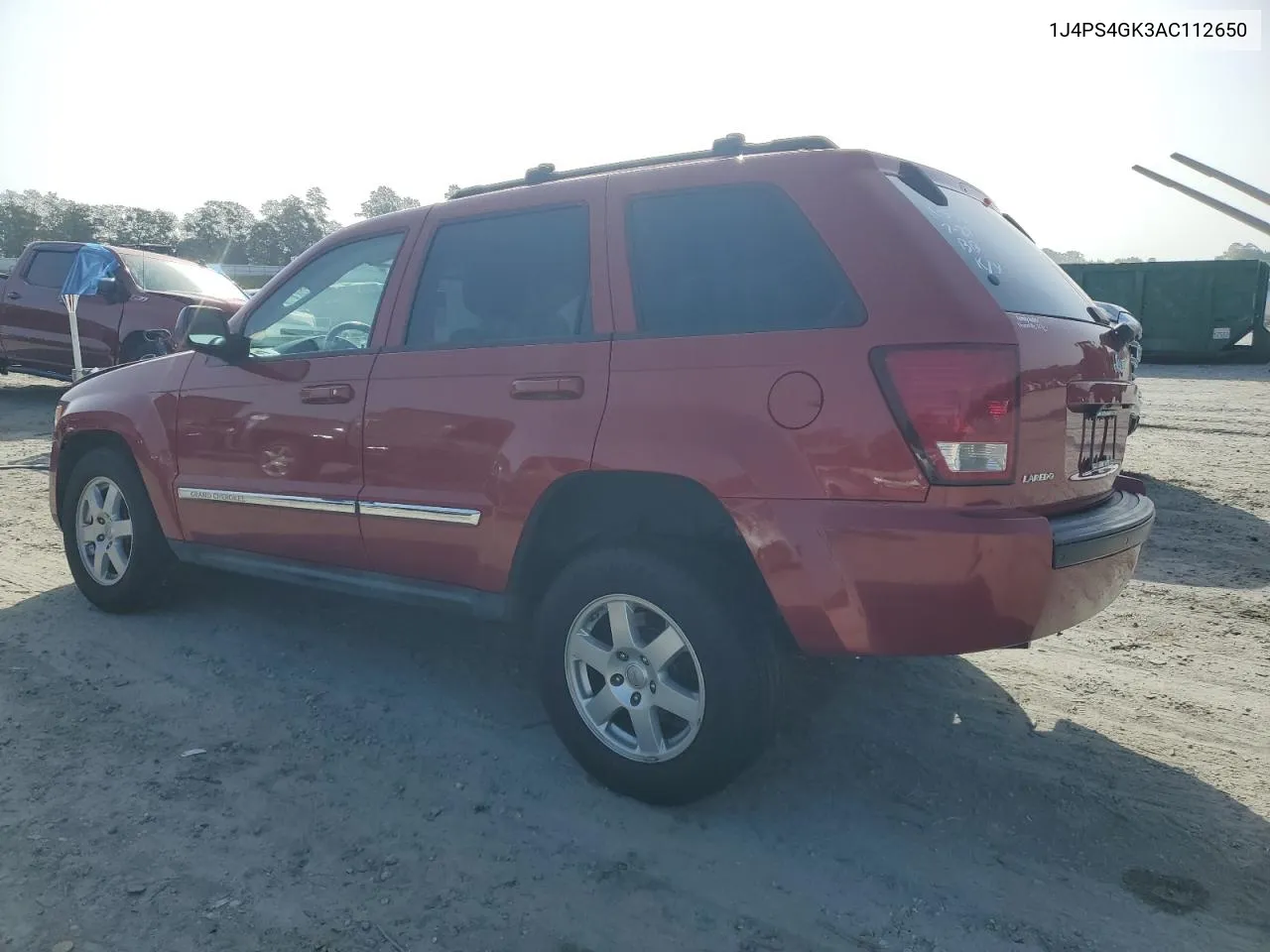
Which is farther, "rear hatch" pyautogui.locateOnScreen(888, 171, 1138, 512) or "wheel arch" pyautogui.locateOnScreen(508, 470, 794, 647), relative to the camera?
"wheel arch" pyautogui.locateOnScreen(508, 470, 794, 647)

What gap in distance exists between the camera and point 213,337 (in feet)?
13.0

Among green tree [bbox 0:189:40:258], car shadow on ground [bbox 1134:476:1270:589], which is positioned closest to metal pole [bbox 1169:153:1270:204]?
car shadow on ground [bbox 1134:476:1270:589]

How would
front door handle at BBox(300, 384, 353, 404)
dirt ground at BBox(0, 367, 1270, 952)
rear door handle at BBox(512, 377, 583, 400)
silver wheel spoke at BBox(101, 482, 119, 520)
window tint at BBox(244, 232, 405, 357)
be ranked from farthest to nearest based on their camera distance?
1. silver wheel spoke at BBox(101, 482, 119, 520)
2. window tint at BBox(244, 232, 405, 357)
3. front door handle at BBox(300, 384, 353, 404)
4. rear door handle at BBox(512, 377, 583, 400)
5. dirt ground at BBox(0, 367, 1270, 952)

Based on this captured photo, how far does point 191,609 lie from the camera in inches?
184

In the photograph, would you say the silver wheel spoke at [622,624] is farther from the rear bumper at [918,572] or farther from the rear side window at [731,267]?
the rear side window at [731,267]

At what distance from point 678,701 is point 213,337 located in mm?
2704

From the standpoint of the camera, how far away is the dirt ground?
2303 millimetres

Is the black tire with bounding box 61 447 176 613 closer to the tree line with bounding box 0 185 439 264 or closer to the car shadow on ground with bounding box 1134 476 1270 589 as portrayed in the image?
the car shadow on ground with bounding box 1134 476 1270 589

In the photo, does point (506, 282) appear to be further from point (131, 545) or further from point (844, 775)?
point (131, 545)

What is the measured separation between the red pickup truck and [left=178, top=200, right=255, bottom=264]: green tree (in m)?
54.8

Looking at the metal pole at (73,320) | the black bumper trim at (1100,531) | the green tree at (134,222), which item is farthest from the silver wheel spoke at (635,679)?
the green tree at (134,222)

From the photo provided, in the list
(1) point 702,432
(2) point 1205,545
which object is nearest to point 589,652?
(1) point 702,432

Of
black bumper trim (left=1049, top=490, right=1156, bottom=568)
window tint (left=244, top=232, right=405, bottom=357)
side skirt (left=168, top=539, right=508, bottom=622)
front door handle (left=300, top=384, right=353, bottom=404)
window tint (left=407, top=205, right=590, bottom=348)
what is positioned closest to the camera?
black bumper trim (left=1049, top=490, right=1156, bottom=568)

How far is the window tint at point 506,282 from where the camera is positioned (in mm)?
3094
